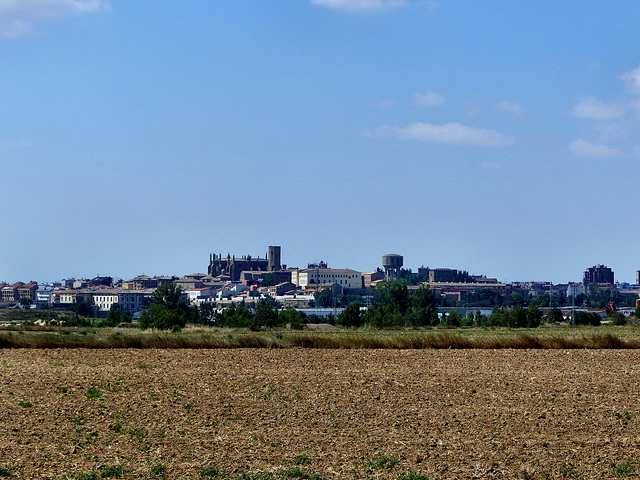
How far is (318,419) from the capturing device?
2000 cm

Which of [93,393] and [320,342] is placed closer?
[93,393]

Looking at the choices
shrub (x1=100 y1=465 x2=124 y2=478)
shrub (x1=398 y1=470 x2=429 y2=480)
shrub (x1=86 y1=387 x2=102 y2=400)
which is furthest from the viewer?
shrub (x1=86 y1=387 x2=102 y2=400)

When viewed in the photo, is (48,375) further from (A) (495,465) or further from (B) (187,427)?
(A) (495,465)

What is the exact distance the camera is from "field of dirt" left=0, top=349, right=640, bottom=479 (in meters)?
15.7

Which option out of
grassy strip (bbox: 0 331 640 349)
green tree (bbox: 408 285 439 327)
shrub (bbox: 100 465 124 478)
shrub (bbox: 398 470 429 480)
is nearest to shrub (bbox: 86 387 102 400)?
shrub (bbox: 100 465 124 478)

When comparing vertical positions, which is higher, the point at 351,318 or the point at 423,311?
the point at 423,311

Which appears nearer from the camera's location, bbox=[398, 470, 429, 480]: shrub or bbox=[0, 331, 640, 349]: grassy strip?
bbox=[398, 470, 429, 480]: shrub

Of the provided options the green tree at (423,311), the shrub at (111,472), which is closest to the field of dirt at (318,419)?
the shrub at (111,472)

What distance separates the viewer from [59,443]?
685 inches

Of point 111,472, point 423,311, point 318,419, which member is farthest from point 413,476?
point 423,311

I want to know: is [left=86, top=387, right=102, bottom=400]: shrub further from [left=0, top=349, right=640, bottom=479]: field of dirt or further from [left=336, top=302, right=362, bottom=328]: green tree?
[left=336, top=302, right=362, bottom=328]: green tree

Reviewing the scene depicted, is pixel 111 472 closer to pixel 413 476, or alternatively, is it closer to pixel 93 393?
pixel 413 476

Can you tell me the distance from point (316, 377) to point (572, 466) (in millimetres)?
12590

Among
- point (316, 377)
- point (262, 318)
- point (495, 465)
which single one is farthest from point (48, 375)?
point (262, 318)
